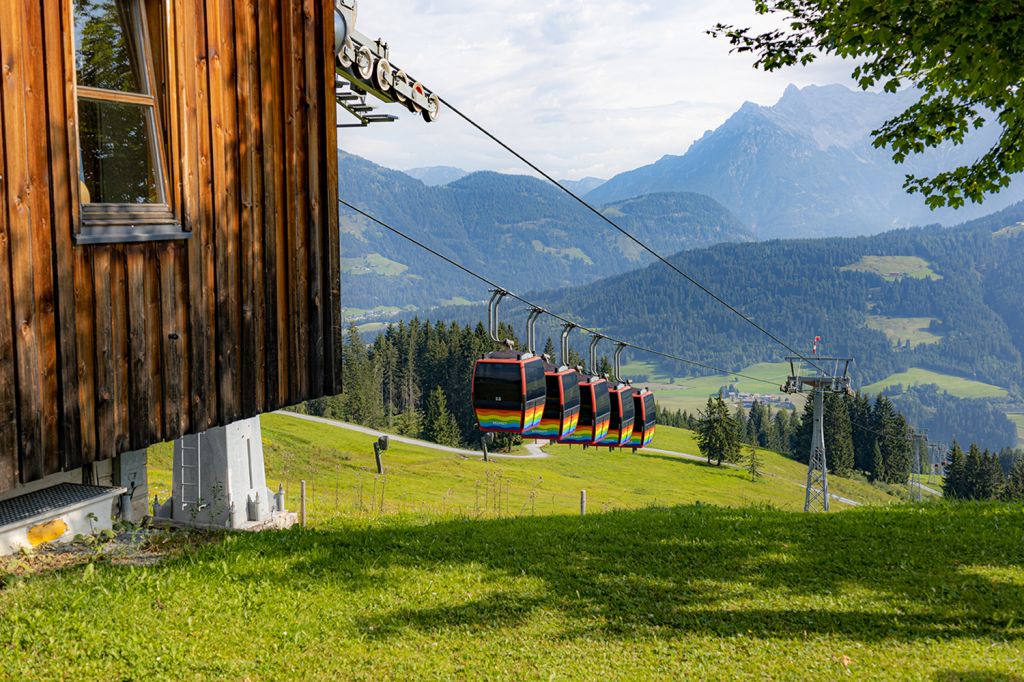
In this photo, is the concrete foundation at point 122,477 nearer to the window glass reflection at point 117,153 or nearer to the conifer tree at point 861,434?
the window glass reflection at point 117,153

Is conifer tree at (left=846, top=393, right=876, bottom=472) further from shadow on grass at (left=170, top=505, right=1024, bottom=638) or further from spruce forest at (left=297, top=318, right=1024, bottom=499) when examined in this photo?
shadow on grass at (left=170, top=505, right=1024, bottom=638)

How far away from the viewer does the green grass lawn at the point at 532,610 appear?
22.7 feet

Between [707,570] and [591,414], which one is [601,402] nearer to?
[591,414]

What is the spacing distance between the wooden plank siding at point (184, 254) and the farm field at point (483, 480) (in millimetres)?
14614

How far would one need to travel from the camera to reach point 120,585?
26.7 feet

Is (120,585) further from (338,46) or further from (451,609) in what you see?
(338,46)

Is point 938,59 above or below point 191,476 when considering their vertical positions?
above

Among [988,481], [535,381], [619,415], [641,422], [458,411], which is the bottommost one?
[988,481]

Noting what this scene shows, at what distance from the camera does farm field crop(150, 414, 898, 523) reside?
31375mm

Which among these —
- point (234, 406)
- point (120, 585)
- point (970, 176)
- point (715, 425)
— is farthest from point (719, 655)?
point (715, 425)

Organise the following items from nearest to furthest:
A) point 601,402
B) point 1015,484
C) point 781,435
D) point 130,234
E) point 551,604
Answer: point 130,234, point 551,604, point 601,402, point 1015,484, point 781,435

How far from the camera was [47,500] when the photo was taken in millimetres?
10117

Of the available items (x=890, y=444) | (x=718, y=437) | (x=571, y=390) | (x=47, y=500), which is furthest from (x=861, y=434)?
(x=47, y=500)

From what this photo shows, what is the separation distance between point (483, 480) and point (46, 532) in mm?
39790
